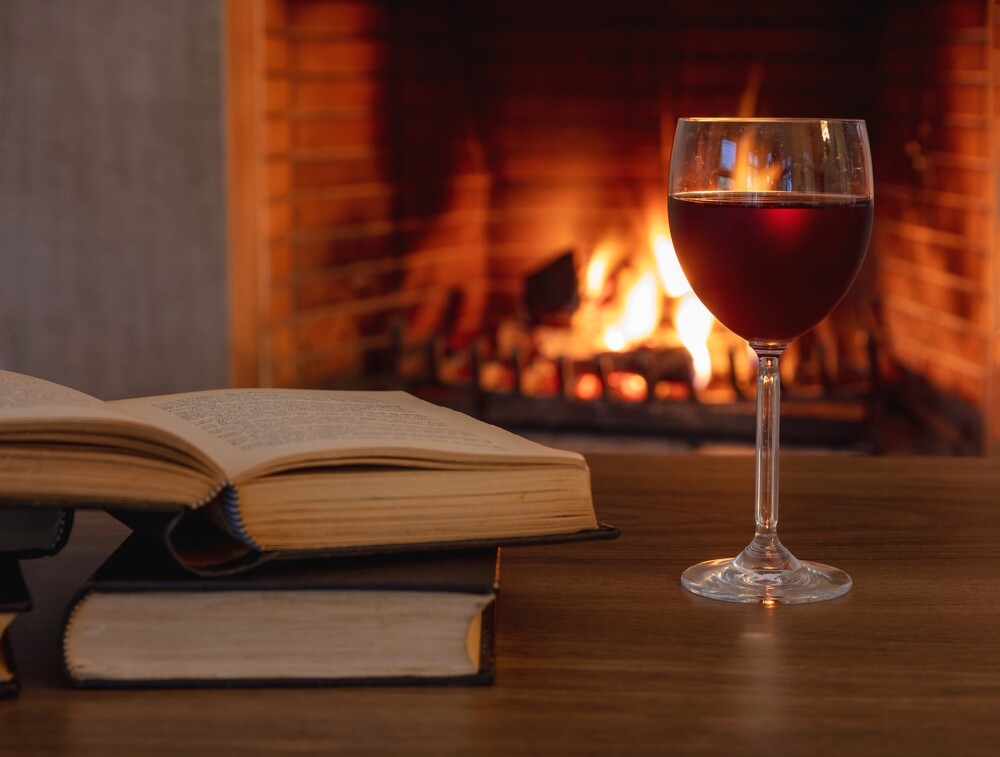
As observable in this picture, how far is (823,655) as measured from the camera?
514 mm

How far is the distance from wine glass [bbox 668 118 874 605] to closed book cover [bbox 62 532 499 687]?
0.50 ft

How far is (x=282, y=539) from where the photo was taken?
19.6 inches

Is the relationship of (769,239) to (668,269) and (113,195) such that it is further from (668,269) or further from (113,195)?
(668,269)

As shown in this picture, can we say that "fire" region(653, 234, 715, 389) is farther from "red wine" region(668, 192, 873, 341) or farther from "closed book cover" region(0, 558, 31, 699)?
"closed book cover" region(0, 558, 31, 699)

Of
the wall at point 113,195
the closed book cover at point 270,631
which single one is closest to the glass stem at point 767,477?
the closed book cover at point 270,631

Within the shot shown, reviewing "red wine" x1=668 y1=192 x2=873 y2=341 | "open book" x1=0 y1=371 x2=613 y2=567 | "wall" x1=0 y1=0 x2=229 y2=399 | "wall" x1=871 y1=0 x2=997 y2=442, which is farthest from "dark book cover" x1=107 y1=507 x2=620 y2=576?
"wall" x1=871 y1=0 x2=997 y2=442

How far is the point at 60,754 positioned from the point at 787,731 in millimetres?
222

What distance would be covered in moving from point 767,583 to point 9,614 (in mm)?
303

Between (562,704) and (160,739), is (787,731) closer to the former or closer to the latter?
(562,704)

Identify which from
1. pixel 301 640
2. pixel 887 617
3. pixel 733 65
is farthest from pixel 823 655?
pixel 733 65

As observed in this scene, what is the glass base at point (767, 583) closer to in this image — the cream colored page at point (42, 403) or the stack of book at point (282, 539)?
the stack of book at point (282, 539)

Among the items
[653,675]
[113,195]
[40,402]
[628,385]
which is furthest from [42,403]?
[628,385]

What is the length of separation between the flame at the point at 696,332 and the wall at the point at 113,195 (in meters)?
0.86

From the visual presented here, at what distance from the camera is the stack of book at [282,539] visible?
47 centimetres
